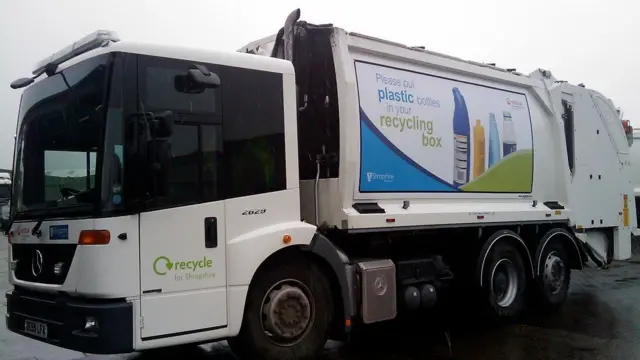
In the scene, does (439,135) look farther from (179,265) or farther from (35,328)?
(35,328)

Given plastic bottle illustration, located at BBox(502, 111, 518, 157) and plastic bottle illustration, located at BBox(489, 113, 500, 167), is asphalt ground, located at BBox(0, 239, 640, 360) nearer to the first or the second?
plastic bottle illustration, located at BBox(489, 113, 500, 167)

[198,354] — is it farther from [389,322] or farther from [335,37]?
[335,37]

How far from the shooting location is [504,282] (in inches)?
330

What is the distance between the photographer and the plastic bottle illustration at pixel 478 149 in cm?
781

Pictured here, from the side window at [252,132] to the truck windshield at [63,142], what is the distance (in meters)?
1.02

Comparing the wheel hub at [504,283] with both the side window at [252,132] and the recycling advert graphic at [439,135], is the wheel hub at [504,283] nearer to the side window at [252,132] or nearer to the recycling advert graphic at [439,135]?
the recycling advert graphic at [439,135]

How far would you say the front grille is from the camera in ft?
15.8

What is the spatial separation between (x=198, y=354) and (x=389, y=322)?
3021 millimetres

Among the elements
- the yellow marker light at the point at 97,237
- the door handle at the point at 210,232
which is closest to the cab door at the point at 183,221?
the door handle at the point at 210,232

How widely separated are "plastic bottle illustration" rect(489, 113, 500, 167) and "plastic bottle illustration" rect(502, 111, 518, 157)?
144mm

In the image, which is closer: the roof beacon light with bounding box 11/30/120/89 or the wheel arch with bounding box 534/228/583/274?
the roof beacon light with bounding box 11/30/120/89

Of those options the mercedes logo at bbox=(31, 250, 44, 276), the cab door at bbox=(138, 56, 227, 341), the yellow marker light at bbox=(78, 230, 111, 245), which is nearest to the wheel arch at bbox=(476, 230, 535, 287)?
the cab door at bbox=(138, 56, 227, 341)

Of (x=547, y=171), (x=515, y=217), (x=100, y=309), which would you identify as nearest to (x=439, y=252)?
(x=515, y=217)

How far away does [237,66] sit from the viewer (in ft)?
17.7
